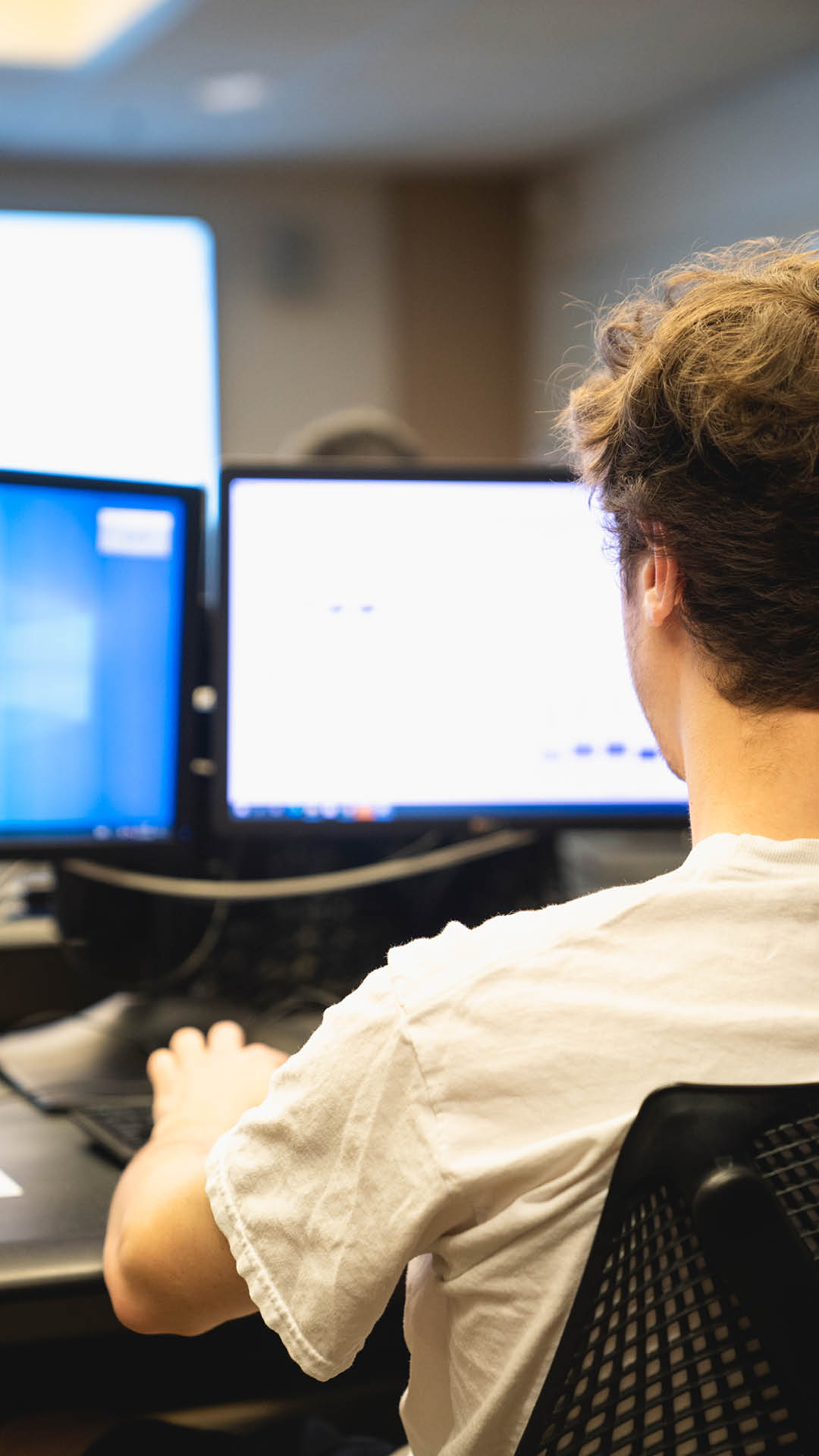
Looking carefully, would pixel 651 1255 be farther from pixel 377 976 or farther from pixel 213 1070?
pixel 213 1070

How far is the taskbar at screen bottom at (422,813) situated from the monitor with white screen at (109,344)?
2.92m

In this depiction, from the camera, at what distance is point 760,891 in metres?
0.55

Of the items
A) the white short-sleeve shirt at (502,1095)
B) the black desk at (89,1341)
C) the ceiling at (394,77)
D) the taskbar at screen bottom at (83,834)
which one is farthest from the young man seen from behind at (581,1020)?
the ceiling at (394,77)

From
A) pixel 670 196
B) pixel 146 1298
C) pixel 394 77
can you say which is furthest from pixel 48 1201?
pixel 394 77

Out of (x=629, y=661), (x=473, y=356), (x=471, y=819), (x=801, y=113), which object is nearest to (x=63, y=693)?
(x=471, y=819)

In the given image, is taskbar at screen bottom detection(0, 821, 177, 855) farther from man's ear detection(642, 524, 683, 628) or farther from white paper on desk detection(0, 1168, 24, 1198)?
man's ear detection(642, 524, 683, 628)

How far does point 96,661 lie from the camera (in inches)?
47.9

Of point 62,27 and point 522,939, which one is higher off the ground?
point 62,27

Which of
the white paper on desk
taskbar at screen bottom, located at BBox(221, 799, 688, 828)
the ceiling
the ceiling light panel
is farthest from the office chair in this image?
the ceiling light panel

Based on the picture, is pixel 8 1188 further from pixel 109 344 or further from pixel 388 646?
pixel 109 344

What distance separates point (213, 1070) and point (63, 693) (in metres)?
0.47

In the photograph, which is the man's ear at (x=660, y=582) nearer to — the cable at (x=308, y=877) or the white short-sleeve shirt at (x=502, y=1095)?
the white short-sleeve shirt at (x=502, y=1095)

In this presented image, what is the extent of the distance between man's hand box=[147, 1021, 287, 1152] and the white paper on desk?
0.10 metres

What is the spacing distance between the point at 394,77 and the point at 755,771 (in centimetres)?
365
